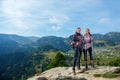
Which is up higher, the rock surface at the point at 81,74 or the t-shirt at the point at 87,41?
the t-shirt at the point at 87,41

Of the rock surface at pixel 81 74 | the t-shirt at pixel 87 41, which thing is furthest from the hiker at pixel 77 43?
the rock surface at pixel 81 74

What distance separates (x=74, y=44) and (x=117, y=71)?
498 cm

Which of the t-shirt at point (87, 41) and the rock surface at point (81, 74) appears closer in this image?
the rock surface at point (81, 74)

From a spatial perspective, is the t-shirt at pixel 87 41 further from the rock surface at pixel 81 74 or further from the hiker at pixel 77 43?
the rock surface at pixel 81 74

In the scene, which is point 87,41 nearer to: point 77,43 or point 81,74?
point 77,43

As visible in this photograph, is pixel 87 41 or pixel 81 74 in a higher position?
pixel 87 41

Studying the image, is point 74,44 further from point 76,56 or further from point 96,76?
point 96,76

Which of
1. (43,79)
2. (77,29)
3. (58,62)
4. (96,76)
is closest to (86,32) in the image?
(77,29)

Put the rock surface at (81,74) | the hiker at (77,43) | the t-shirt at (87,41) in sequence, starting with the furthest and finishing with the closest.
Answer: the t-shirt at (87,41) → the hiker at (77,43) → the rock surface at (81,74)

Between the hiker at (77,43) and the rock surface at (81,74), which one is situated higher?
the hiker at (77,43)

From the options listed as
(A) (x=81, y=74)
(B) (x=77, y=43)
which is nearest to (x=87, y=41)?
(B) (x=77, y=43)

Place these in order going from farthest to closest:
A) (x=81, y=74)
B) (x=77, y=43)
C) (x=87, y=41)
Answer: (x=87, y=41) < (x=77, y=43) < (x=81, y=74)

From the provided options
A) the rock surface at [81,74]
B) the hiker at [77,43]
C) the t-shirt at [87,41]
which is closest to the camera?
the rock surface at [81,74]

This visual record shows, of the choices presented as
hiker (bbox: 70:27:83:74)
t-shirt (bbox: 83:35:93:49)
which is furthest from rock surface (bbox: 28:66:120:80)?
t-shirt (bbox: 83:35:93:49)
